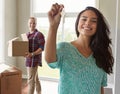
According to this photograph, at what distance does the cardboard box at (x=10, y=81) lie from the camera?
317 cm

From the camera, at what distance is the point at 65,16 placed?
5.02 meters

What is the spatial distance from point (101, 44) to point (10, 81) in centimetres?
226

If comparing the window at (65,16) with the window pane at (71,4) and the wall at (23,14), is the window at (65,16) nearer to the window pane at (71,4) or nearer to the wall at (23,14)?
the window pane at (71,4)

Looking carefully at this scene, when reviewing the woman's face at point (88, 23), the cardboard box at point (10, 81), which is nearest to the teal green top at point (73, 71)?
the woman's face at point (88, 23)

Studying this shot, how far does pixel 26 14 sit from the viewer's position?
5.34 meters

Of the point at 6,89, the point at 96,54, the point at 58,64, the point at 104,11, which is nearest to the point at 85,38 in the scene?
the point at 96,54

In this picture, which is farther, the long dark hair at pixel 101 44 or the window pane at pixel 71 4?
the window pane at pixel 71 4

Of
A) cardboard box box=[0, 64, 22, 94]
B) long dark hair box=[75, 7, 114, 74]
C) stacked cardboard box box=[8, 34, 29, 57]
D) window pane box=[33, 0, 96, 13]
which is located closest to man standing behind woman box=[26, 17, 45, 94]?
stacked cardboard box box=[8, 34, 29, 57]

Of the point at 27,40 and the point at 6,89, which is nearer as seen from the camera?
the point at 6,89

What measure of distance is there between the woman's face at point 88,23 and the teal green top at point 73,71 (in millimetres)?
106

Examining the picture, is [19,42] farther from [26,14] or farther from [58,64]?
[58,64]

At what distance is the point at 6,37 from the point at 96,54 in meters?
4.17

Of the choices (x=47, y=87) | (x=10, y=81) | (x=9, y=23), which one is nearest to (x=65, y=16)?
(x=9, y=23)

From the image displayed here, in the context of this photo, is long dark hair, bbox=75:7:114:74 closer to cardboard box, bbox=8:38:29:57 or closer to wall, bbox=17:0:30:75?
cardboard box, bbox=8:38:29:57
